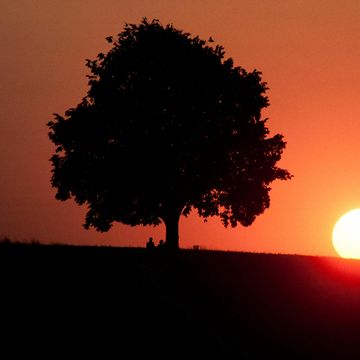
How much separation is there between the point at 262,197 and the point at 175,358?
29445 mm

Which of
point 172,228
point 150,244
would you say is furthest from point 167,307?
point 172,228

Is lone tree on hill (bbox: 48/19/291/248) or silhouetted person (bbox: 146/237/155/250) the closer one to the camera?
silhouetted person (bbox: 146/237/155/250)

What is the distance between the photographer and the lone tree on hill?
148ft

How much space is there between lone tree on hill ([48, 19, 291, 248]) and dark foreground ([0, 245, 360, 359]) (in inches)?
373

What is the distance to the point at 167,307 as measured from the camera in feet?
79.5

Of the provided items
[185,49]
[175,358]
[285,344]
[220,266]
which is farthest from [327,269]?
[175,358]

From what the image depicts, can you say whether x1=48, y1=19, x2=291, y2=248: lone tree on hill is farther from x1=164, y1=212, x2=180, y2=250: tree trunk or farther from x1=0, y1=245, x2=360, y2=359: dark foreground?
x1=0, y1=245, x2=360, y2=359: dark foreground

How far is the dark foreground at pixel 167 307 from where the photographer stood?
19953mm

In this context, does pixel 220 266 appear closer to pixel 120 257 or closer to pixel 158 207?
pixel 120 257

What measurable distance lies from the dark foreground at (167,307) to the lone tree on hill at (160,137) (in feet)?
31.1

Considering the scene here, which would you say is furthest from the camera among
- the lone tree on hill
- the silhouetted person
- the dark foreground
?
the lone tree on hill

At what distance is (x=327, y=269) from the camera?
39688mm

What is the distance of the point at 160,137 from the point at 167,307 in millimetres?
22439

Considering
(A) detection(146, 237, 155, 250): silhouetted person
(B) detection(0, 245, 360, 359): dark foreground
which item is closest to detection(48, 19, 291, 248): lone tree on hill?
(A) detection(146, 237, 155, 250): silhouetted person
